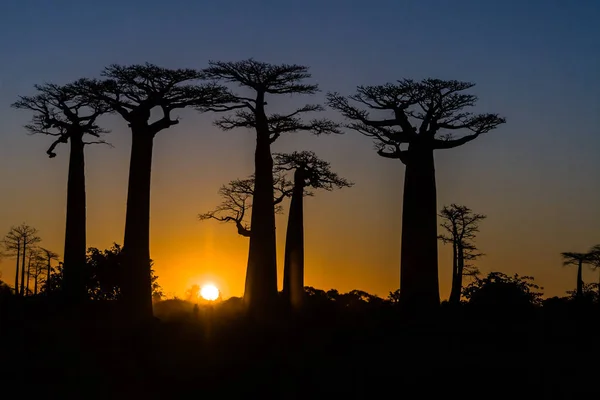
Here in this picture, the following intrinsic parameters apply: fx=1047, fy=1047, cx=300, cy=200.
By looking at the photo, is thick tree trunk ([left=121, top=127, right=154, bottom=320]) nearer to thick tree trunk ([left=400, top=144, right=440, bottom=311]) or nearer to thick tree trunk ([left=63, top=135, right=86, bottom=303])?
thick tree trunk ([left=63, top=135, right=86, bottom=303])

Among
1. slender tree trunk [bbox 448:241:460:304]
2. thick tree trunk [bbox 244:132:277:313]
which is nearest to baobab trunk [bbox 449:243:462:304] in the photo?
slender tree trunk [bbox 448:241:460:304]

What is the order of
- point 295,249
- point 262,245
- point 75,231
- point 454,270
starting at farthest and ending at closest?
1. point 454,270
2. point 295,249
3. point 75,231
4. point 262,245

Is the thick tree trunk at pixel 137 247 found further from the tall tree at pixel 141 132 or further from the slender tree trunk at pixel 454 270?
the slender tree trunk at pixel 454 270

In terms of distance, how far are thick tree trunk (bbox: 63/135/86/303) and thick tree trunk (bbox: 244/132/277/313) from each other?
171 inches

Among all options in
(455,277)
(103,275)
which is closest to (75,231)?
(103,275)

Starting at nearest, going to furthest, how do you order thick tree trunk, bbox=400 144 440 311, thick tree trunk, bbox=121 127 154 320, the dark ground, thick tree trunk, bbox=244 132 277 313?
the dark ground < thick tree trunk, bbox=121 127 154 320 < thick tree trunk, bbox=400 144 440 311 < thick tree trunk, bbox=244 132 277 313

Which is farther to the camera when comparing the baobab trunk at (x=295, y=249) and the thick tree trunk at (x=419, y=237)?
the baobab trunk at (x=295, y=249)

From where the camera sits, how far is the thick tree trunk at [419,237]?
22391mm

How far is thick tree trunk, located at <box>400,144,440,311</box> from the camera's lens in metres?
22.4

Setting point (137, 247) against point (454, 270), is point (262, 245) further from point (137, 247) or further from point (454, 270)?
point (454, 270)

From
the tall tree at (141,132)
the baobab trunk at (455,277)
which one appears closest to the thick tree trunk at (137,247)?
the tall tree at (141,132)

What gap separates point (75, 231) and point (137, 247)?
412 centimetres

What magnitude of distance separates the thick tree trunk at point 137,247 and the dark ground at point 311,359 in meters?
0.88

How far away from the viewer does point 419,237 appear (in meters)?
22.5
